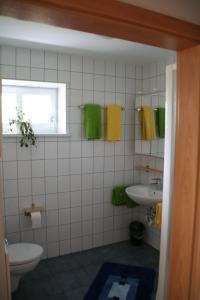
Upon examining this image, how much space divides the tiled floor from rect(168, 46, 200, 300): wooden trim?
1.32 meters

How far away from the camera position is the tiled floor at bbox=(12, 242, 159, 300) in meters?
2.21

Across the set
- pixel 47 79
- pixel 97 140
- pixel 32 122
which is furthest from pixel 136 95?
pixel 32 122

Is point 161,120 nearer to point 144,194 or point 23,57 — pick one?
point 144,194

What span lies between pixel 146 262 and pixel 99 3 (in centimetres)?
263

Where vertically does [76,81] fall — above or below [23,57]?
below

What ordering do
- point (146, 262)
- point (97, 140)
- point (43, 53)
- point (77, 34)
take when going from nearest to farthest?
point (77, 34) → point (43, 53) → point (146, 262) → point (97, 140)

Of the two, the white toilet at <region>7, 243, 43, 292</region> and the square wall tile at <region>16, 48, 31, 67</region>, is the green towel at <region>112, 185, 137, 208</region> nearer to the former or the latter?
the white toilet at <region>7, 243, 43, 292</region>

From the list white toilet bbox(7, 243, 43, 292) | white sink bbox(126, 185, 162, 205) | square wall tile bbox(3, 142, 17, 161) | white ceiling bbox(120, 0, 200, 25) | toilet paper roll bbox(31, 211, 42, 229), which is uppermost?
white ceiling bbox(120, 0, 200, 25)

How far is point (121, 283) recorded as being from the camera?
2322 millimetres

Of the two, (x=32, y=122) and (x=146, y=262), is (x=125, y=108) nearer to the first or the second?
(x=32, y=122)

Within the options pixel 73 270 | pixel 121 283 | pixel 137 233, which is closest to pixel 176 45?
pixel 121 283

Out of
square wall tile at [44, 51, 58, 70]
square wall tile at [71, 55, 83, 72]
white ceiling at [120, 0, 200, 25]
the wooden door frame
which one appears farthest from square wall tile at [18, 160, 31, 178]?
white ceiling at [120, 0, 200, 25]

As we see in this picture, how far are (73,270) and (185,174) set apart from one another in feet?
6.45

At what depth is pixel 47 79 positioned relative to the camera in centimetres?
261
